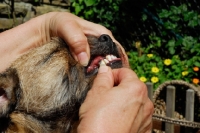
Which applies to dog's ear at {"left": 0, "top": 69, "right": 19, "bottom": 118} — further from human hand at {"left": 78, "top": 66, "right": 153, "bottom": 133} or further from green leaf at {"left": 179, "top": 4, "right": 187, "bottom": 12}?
green leaf at {"left": 179, "top": 4, "right": 187, "bottom": 12}

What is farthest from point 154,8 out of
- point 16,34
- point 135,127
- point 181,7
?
point 135,127

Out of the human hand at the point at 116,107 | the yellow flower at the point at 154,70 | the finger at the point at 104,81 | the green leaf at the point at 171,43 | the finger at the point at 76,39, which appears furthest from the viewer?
the green leaf at the point at 171,43

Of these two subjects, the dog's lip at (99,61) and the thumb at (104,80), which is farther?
the dog's lip at (99,61)

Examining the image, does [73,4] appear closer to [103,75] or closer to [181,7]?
[181,7]

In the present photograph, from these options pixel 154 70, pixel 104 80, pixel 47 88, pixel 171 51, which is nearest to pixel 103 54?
pixel 47 88

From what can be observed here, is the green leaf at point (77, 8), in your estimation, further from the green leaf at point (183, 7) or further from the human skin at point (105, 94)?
the human skin at point (105, 94)

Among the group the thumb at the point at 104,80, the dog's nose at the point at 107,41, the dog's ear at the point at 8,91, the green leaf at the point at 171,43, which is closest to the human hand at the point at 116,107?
the thumb at the point at 104,80

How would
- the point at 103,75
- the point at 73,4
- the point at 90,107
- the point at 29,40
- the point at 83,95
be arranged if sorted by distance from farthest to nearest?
1. the point at 73,4
2. the point at 29,40
3. the point at 83,95
4. the point at 103,75
5. the point at 90,107
